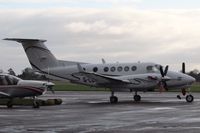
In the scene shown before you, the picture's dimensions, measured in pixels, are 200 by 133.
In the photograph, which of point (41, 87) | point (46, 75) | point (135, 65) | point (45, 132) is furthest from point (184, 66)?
point (45, 132)

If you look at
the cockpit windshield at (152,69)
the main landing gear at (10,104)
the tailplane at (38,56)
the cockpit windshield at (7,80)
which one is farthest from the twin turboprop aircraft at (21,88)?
the tailplane at (38,56)

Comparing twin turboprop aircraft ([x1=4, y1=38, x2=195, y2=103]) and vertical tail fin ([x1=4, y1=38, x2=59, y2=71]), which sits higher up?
vertical tail fin ([x1=4, y1=38, x2=59, y2=71])

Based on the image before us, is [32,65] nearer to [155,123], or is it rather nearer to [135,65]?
[135,65]

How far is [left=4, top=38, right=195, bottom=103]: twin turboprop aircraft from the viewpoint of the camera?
111 feet

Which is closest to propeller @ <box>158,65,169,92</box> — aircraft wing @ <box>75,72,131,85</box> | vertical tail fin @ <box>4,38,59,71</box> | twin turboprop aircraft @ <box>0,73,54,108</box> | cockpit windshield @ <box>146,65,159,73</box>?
cockpit windshield @ <box>146,65,159,73</box>

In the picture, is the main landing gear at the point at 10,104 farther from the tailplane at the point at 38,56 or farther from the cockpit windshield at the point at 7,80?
the tailplane at the point at 38,56

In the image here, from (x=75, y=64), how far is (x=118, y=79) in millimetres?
5092

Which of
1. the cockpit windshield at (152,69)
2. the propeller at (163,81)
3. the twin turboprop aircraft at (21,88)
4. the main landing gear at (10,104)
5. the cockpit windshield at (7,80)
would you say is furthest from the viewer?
the cockpit windshield at (152,69)

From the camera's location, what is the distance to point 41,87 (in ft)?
88.9

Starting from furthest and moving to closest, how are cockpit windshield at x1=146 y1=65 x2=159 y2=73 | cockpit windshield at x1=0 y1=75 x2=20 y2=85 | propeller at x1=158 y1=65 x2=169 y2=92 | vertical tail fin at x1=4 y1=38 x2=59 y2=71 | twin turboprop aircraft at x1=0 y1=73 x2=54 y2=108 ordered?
vertical tail fin at x1=4 y1=38 x2=59 y2=71
cockpit windshield at x1=146 y1=65 x2=159 y2=73
propeller at x1=158 y1=65 x2=169 y2=92
cockpit windshield at x1=0 y1=75 x2=20 y2=85
twin turboprop aircraft at x1=0 y1=73 x2=54 y2=108

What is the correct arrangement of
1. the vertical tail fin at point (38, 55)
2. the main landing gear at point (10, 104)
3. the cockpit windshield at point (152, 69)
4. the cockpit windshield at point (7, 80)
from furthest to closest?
the vertical tail fin at point (38, 55), the cockpit windshield at point (152, 69), the main landing gear at point (10, 104), the cockpit windshield at point (7, 80)

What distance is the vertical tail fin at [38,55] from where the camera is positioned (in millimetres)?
38500

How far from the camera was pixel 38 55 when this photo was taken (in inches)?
1521

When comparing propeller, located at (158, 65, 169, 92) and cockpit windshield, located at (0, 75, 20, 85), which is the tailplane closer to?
propeller, located at (158, 65, 169, 92)
